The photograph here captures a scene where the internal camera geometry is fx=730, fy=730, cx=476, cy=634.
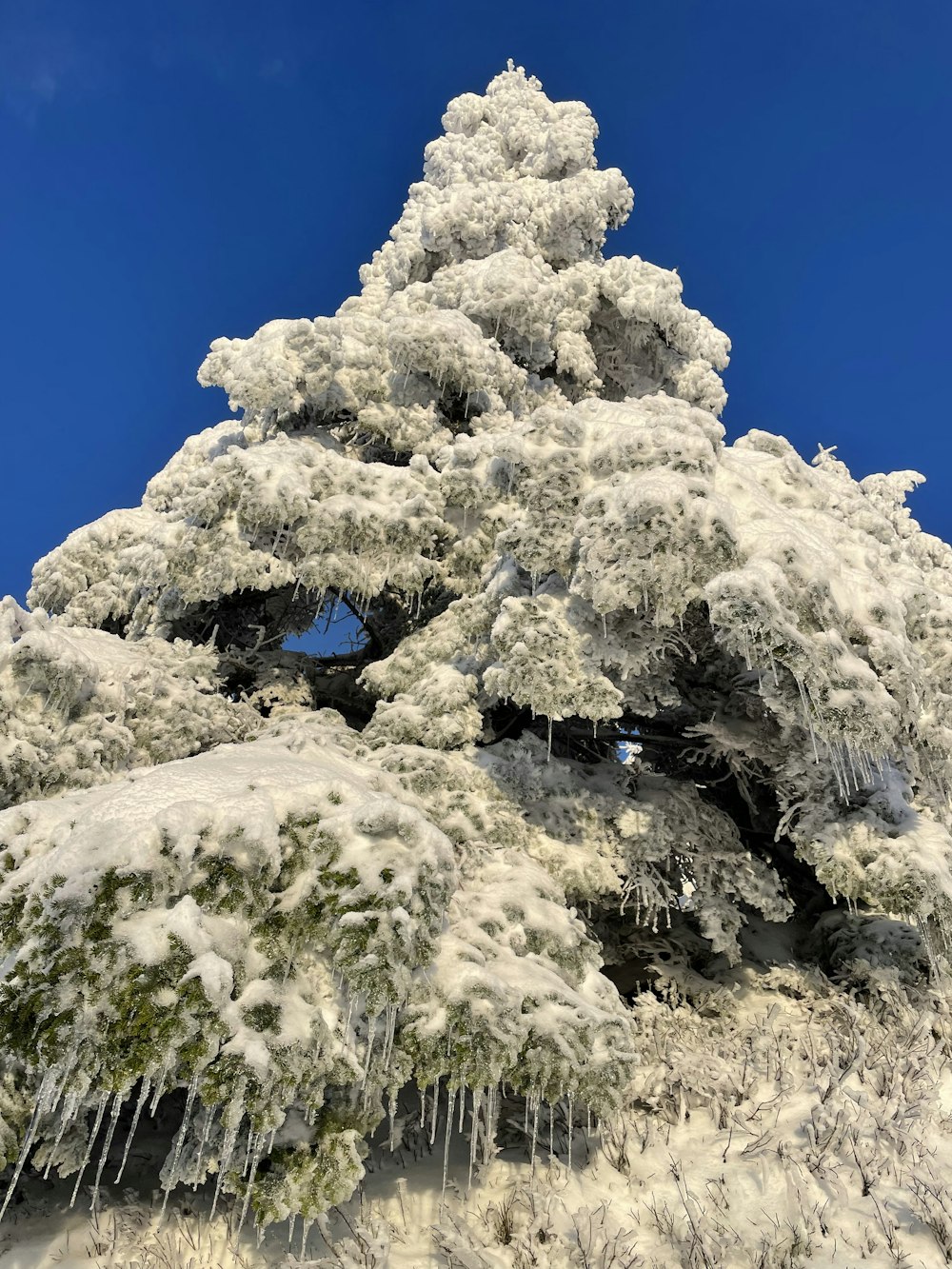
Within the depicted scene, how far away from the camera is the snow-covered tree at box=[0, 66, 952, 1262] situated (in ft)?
13.3

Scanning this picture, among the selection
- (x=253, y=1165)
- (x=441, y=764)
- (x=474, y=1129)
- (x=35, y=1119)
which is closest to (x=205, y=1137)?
(x=253, y=1165)

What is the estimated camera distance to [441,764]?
6.87 metres

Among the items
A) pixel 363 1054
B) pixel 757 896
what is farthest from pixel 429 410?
pixel 363 1054

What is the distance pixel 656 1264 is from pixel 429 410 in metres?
10.5

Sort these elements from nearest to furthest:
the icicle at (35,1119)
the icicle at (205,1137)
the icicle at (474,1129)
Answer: the icicle at (35,1119) < the icicle at (205,1137) < the icicle at (474,1129)

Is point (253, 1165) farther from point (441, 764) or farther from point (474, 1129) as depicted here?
point (441, 764)

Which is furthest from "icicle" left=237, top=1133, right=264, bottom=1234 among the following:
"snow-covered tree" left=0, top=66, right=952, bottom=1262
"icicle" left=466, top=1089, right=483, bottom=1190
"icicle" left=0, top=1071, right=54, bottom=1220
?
"icicle" left=466, top=1089, right=483, bottom=1190

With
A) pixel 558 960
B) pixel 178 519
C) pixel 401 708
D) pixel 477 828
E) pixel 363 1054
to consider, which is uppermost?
pixel 178 519

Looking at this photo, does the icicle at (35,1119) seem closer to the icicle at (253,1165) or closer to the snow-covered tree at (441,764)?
the snow-covered tree at (441,764)

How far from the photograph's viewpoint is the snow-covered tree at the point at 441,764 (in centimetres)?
406

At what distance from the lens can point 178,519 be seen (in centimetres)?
995

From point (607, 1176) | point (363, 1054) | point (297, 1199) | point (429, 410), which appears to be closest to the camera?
point (297, 1199)

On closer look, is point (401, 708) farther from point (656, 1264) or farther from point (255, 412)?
point (255, 412)

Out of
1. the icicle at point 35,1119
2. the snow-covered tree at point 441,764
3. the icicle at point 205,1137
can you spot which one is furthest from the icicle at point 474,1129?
the icicle at point 35,1119
